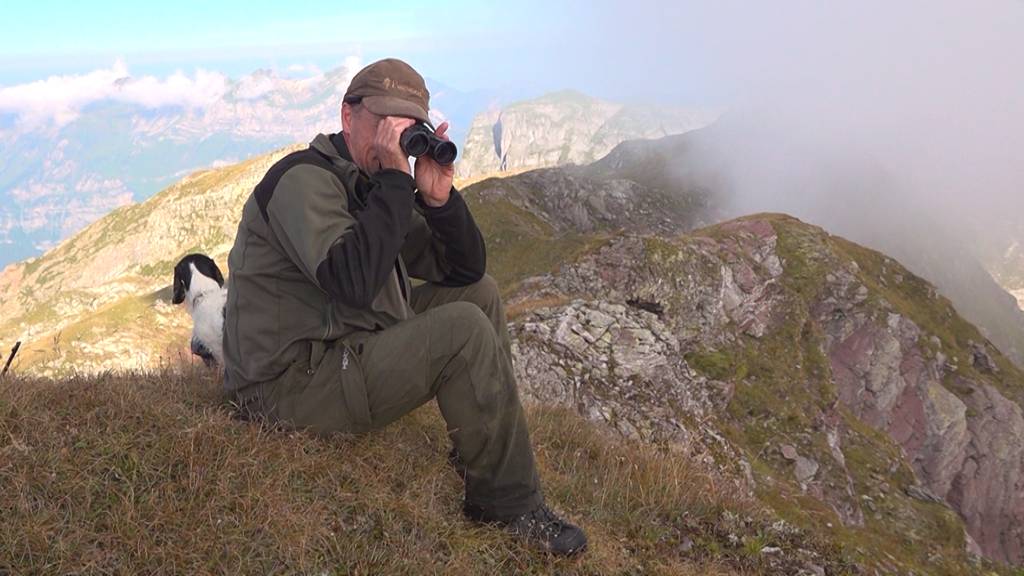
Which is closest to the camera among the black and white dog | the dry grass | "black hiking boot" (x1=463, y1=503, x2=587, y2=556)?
the dry grass

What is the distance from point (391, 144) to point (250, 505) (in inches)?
Result: 108

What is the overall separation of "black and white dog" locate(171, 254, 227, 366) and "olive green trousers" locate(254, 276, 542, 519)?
335cm

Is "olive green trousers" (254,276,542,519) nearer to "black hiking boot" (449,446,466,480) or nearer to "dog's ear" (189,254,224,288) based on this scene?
"black hiking boot" (449,446,466,480)

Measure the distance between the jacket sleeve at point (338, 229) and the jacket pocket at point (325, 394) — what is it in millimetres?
645

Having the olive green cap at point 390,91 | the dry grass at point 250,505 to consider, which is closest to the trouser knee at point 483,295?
the dry grass at point 250,505

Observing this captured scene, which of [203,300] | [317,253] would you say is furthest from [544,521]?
[203,300]

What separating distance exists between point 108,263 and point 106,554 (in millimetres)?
218078

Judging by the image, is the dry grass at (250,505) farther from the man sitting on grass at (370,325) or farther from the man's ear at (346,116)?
the man's ear at (346,116)

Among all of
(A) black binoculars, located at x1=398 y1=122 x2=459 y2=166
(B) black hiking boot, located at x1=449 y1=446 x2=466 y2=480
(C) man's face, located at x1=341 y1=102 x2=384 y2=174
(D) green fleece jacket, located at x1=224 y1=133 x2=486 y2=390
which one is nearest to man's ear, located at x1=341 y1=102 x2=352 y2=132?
(C) man's face, located at x1=341 y1=102 x2=384 y2=174

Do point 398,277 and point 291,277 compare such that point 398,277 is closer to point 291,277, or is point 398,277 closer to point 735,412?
point 291,277

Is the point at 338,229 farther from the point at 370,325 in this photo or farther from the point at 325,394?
the point at 325,394

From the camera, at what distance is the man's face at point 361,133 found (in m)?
4.54

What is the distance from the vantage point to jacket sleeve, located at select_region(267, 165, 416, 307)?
3.94 meters

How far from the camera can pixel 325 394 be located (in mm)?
4586
